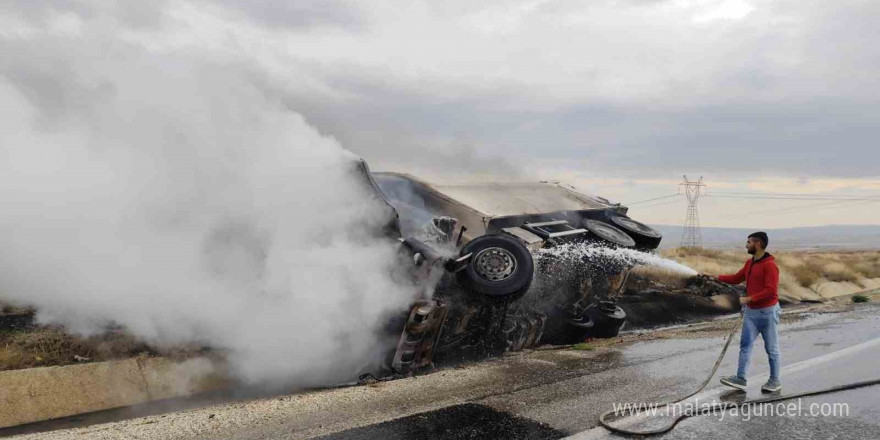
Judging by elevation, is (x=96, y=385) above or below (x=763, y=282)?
below

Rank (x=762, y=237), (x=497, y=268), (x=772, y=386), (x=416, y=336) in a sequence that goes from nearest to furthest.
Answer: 1. (x=772, y=386)
2. (x=762, y=237)
3. (x=416, y=336)
4. (x=497, y=268)

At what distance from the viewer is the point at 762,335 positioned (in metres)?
5.52

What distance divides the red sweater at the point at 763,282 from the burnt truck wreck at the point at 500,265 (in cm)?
257

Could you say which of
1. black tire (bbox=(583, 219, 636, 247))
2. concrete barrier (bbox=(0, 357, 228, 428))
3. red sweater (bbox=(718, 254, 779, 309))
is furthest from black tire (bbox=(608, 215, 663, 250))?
concrete barrier (bbox=(0, 357, 228, 428))

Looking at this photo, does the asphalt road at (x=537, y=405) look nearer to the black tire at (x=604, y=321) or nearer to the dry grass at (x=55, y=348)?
the dry grass at (x=55, y=348)

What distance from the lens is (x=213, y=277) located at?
682 cm

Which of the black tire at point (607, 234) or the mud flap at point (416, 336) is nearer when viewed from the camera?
the mud flap at point (416, 336)

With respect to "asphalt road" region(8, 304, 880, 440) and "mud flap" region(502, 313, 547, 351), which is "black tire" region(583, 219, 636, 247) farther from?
"asphalt road" region(8, 304, 880, 440)

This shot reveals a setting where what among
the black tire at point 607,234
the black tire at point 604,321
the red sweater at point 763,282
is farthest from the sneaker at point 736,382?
the black tire at point 607,234

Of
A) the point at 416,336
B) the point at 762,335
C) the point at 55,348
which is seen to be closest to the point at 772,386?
the point at 762,335

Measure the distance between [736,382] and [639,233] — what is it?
19.8 feet

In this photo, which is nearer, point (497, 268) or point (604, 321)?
point (497, 268)

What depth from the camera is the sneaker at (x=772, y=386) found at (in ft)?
17.6

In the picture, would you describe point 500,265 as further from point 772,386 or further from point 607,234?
point 607,234
